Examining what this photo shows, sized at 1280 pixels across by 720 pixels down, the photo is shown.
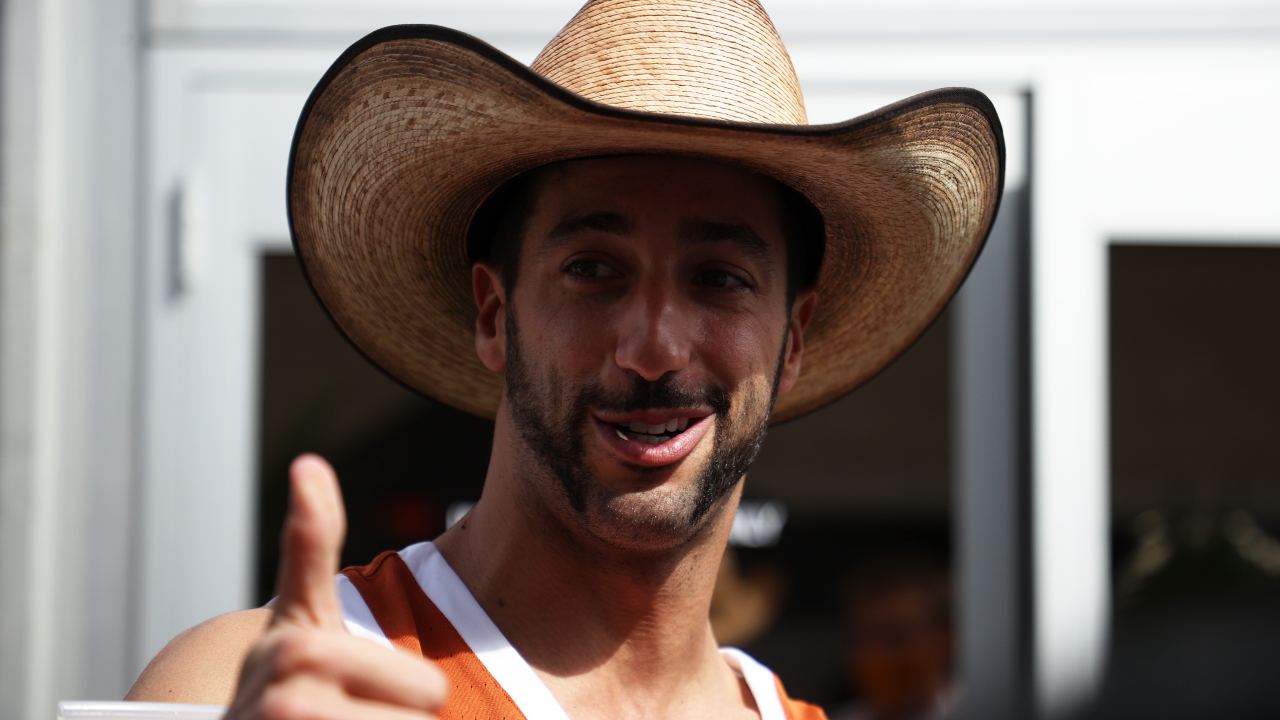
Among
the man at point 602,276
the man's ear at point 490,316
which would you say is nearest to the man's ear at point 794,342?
the man at point 602,276

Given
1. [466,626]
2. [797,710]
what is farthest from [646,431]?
[797,710]

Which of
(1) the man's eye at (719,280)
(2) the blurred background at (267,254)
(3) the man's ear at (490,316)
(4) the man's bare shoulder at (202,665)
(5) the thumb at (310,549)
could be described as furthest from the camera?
(2) the blurred background at (267,254)

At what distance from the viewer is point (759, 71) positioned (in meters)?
1.72

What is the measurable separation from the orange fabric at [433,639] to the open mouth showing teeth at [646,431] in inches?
13.1

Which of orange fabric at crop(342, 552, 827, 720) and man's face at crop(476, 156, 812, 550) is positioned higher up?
man's face at crop(476, 156, 812, 550)

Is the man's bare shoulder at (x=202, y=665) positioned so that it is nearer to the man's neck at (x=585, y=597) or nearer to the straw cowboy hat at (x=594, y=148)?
the man's neck at (x=585, y=597)

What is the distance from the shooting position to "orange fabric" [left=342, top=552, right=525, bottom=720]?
1580mm

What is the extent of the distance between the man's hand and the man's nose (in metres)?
0.67

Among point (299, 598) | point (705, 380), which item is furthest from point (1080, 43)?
point (299, 598)

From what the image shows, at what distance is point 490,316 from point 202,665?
619 millimetres

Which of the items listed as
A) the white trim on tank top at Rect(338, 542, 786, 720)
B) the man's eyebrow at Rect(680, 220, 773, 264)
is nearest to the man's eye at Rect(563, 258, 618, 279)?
the man's eyebrow at Rect(680, 220, 773, 264)

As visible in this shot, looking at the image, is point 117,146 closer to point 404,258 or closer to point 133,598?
point 133,598

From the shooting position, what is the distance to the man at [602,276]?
1586mm

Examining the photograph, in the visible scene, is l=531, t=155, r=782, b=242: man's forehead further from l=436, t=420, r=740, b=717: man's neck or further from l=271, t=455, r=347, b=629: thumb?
l=271, t=455, r=347, b=629: thumb
